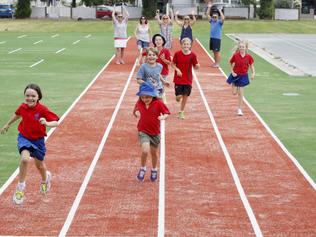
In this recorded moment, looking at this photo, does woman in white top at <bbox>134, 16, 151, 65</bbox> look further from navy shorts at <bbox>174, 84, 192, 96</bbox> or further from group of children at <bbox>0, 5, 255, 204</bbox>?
group of children at <bbox>0, 5, 255, 204</bbox>

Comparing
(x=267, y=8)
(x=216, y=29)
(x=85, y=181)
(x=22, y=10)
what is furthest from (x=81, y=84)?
(x=22, y=10)

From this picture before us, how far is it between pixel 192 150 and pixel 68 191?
11.0ft

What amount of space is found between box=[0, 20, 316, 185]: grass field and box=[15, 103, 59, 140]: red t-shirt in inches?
64.8

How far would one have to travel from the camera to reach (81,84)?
841 inches

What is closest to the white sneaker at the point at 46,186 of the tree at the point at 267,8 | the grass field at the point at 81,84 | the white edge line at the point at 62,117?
the white edge line at the point at 62,117

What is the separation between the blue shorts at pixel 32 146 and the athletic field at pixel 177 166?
69cm

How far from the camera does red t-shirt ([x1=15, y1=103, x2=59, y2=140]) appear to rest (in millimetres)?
9117

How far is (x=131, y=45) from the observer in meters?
38.2

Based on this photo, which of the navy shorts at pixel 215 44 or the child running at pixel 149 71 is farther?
the navy shorts at pixel 215 44

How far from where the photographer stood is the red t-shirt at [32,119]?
9.12m

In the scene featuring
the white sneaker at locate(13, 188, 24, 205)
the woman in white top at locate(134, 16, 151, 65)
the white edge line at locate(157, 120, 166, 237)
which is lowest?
the white edge line at locate(157, 120, 166, 237)

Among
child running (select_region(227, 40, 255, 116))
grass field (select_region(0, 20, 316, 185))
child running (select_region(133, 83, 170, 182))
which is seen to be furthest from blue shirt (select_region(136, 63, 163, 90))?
child running (select_region(227, 40, 255, 116))

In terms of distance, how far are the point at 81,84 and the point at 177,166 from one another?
34.2 feet

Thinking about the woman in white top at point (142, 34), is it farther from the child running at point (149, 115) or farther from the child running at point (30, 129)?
the child running at point (30, 129)
